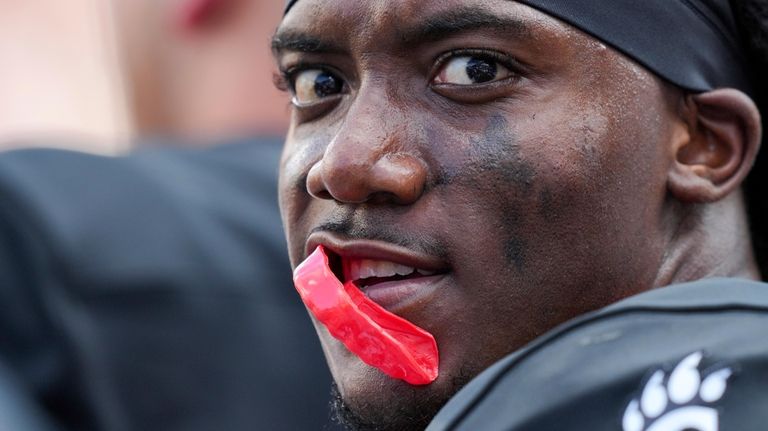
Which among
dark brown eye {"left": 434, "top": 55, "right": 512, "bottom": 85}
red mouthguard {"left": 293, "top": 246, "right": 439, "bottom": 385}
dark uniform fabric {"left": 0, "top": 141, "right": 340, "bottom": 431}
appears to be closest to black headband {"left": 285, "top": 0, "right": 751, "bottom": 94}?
dark brown eye {"left": 434, "top": 55, "right": 512, "bottom": 85}

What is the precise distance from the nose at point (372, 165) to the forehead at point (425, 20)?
0.16 m

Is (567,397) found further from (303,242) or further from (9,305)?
(9,305)

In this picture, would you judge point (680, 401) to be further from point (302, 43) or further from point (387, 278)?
point (302, 43)

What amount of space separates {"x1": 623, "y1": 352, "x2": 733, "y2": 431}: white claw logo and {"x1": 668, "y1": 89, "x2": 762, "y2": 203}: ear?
86cm

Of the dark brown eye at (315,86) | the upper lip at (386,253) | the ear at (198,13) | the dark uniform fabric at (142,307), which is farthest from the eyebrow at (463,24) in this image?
the ear at (198,13)

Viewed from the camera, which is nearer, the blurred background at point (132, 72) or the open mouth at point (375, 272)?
the open mouth at point (375, 272)

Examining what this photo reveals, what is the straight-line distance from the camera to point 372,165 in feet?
7.75

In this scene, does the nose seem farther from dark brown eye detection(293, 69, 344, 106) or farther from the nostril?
dark brown eye detection(293, 69, 344, 106)

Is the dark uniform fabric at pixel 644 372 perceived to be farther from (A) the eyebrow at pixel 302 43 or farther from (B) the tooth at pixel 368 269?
(A) the eyebrow at pixel 302 43

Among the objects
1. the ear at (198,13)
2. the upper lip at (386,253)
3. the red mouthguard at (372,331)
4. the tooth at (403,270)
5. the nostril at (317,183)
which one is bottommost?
the ear at (198,13)

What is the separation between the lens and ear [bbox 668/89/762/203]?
261 centimetres

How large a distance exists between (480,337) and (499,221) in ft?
0.72

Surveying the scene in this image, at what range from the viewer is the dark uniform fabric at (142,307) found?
4227 millimetres

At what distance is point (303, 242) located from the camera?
104 inches
